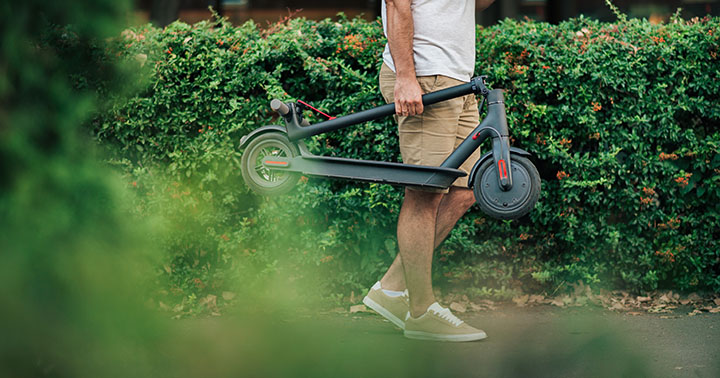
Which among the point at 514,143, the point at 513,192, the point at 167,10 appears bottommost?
the point at 513,192

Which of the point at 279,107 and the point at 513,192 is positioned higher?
the point at 279,107

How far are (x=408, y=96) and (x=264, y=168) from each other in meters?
0.83

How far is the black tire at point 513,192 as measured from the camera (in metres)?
3.39

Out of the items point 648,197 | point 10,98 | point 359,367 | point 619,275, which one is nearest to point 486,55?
point 648,197

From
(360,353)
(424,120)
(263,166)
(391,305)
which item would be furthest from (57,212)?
(391,305)

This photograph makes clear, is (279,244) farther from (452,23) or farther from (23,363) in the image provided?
(23,363)

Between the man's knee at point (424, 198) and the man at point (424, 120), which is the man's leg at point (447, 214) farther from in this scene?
the man's knee at point (424, 198)

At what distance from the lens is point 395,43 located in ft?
11.3

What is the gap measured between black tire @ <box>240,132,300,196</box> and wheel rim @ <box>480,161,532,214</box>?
940 mm

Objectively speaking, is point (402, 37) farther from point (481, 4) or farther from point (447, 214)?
point (447, 214)

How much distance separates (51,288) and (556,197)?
13.4 ft

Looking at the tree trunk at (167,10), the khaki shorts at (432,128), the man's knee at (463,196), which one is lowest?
the man's knee at (463,196)

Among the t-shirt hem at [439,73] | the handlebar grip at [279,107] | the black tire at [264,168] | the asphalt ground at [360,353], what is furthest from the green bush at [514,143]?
the asphalt ground at [360,353]

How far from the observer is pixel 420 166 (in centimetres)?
350
